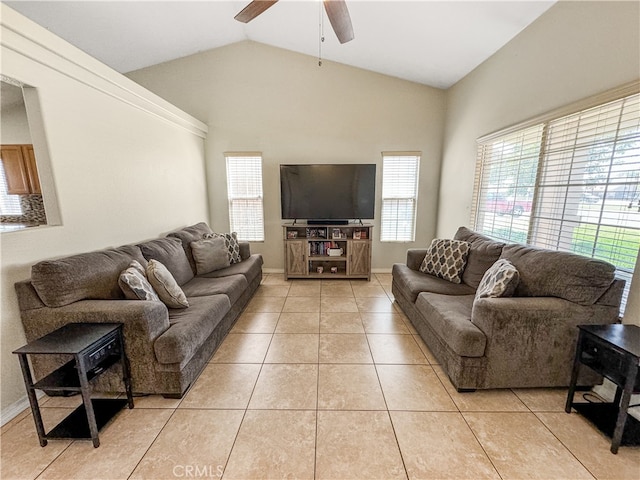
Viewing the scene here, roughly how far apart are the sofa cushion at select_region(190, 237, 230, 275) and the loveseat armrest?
2803 millimetres

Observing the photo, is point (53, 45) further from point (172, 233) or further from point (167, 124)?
point (172, 233)

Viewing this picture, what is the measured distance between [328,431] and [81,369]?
1.40 m

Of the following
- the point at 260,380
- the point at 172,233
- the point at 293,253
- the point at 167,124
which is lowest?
the point at 260,380

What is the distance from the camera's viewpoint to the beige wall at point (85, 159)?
1.70 meters

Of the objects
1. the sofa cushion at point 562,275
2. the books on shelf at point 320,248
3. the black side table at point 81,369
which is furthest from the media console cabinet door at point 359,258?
the black side table at point 81,369

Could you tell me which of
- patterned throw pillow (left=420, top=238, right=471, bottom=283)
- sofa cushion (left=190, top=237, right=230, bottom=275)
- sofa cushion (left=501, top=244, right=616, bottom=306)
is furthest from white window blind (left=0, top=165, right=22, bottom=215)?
sofa cushion (left=501, top=244, right=616, bottom=306)

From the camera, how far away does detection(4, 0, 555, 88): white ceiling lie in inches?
99.1

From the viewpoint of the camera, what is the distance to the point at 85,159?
2.23m

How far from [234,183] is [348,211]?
6.48ft

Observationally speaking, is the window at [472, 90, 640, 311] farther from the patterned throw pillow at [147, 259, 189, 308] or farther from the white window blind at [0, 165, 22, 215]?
the white window blind at [0, 165, 22, 215]

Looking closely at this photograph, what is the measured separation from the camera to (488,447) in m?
1.51

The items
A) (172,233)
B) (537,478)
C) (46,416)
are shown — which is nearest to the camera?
(537,478)

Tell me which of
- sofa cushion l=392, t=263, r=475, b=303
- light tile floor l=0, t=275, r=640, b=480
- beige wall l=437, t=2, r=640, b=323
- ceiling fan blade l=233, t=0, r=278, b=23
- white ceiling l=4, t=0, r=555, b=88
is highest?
white ceiling l=4, t=0, r=555, b=88

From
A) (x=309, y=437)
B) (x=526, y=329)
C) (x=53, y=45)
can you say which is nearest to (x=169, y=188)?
(x=53, y=45)
